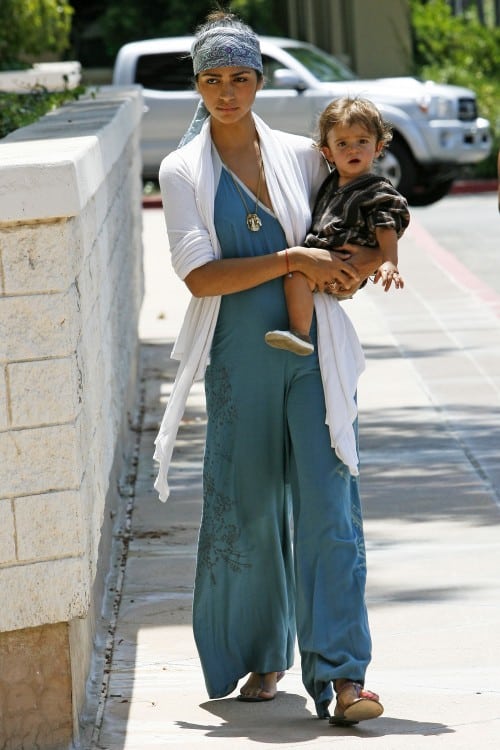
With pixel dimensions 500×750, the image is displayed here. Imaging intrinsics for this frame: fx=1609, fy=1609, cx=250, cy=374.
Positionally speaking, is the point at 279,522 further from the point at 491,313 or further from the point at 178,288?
the point at 178,288

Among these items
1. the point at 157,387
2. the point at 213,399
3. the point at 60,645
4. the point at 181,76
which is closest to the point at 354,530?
the point at 213,399

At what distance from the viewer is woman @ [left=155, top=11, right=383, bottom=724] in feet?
14.8

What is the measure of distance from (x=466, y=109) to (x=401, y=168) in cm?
124

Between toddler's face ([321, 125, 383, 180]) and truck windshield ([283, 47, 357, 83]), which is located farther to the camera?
truck windshield ([283, 47, 357, 83])

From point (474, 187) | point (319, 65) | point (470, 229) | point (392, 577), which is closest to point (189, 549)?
point (392, 577)

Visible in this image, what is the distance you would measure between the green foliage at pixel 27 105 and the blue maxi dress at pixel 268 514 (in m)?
4.34

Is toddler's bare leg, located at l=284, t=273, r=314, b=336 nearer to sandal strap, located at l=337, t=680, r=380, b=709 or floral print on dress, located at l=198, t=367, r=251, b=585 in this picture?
floral print on dress, located at l=198, t=367, r=251, b=585

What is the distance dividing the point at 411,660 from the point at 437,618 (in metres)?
0.42

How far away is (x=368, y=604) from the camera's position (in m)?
5.70

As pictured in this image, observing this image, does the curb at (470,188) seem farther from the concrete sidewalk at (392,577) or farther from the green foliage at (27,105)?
the concrete sidewalk at (392,577)

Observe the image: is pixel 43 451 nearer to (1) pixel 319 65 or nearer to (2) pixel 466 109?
(2) pixel 466 109

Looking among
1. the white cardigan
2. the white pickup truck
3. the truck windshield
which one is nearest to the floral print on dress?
the white cardigan

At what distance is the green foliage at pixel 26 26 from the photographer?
1622 cm

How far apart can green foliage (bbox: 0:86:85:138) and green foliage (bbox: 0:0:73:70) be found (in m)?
4.36
